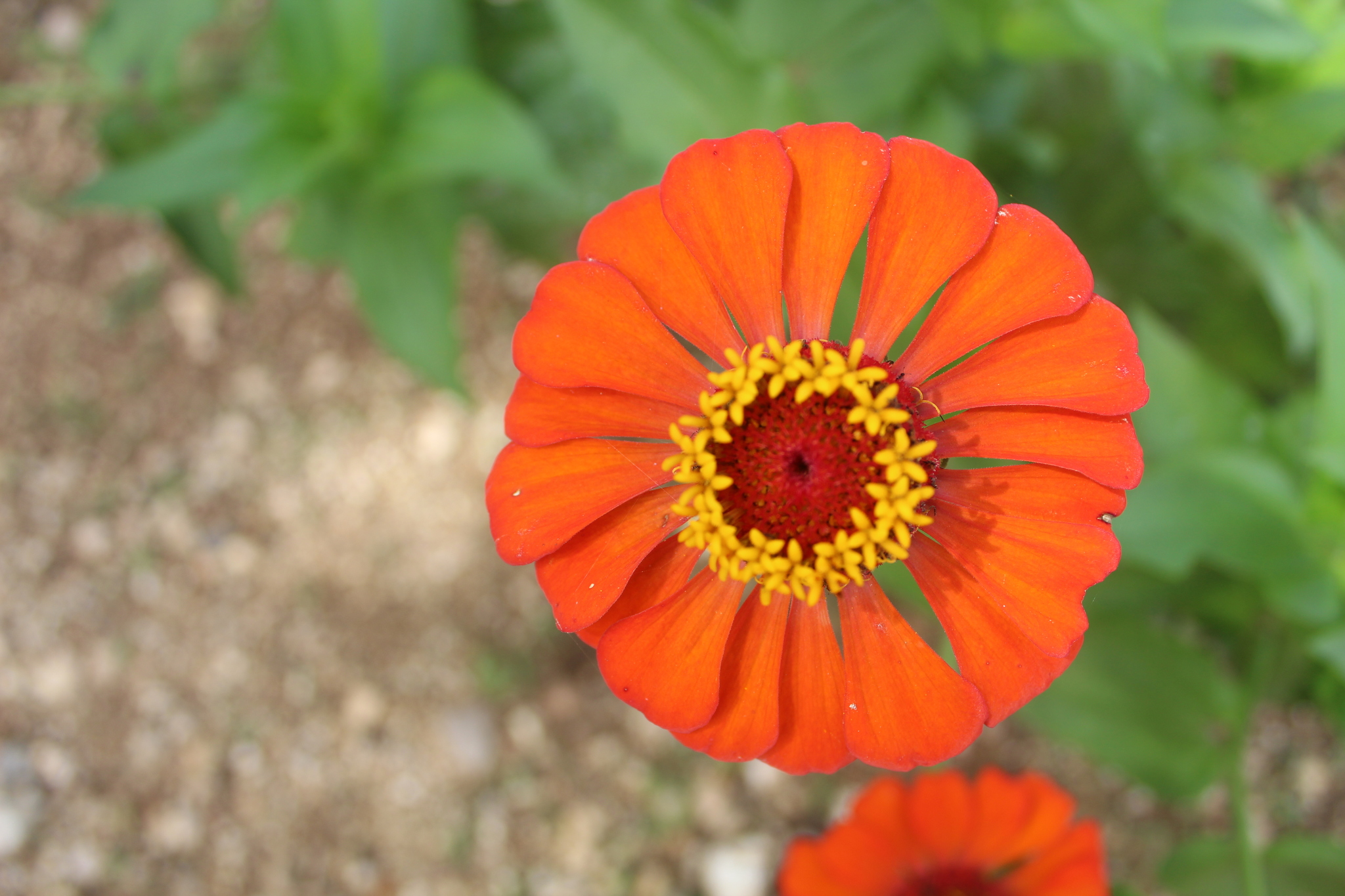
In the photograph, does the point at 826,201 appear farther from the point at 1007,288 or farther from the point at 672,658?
the point at 672,658

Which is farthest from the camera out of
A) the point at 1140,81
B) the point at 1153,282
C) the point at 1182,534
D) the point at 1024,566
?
the point at 1153,282

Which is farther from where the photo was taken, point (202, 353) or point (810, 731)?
point (202, 353)

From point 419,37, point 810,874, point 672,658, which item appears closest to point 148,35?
point 419,37

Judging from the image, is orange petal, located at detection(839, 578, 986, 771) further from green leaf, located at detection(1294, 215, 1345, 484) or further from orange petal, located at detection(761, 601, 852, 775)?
green leaf, located at detection(1294, 215, 1345, 484)

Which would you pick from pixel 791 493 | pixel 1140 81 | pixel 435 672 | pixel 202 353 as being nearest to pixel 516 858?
pixel 435 672

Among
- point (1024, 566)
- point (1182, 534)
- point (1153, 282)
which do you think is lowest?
point (1153, 282)

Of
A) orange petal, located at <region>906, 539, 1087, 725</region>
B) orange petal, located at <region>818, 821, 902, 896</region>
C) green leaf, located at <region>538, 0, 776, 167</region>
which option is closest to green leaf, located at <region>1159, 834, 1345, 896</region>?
orange petal, located at <region>818, 821, 902, 896</region>

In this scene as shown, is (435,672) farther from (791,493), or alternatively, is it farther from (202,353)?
(791,493)
